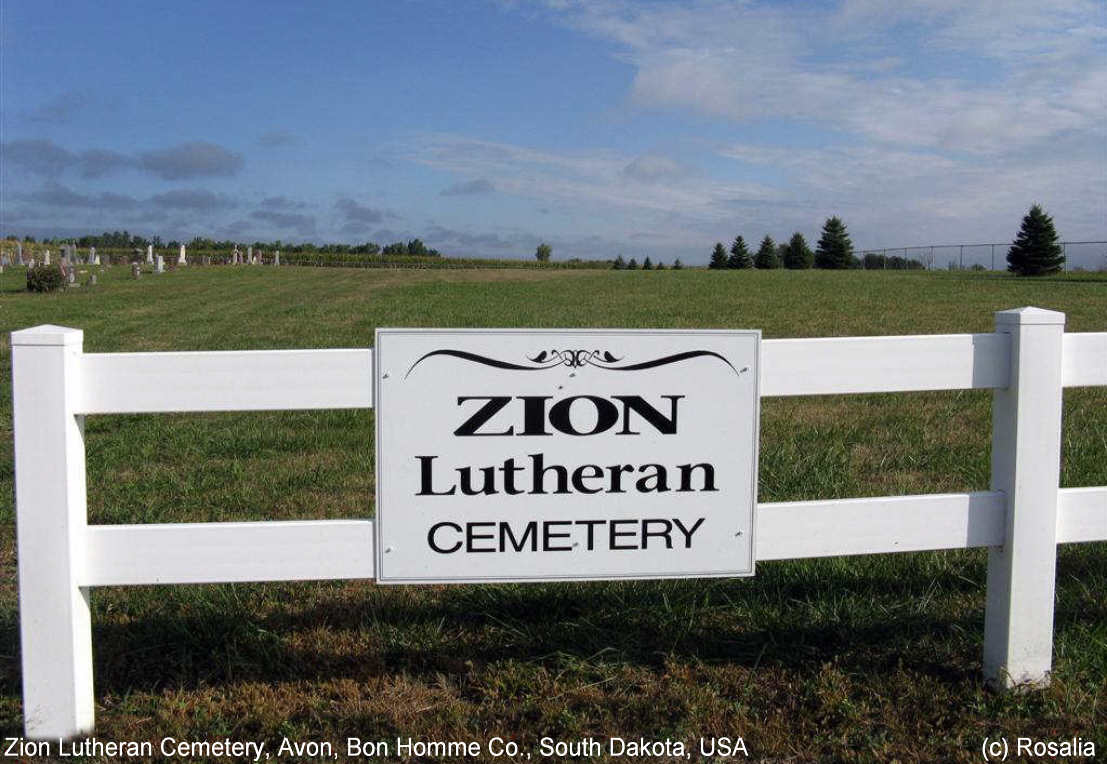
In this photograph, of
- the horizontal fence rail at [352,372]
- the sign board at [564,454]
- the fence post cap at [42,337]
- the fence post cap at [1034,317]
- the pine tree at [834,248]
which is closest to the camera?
the fence post cap at [42,337]

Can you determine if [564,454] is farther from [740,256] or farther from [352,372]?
[740,256]

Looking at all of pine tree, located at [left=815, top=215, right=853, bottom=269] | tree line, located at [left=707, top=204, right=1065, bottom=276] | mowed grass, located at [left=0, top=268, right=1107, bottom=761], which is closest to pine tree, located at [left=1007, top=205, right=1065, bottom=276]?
tree line, located at [left=707, top=204, right=1065, bottom=276]

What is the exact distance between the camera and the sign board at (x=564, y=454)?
3.29m

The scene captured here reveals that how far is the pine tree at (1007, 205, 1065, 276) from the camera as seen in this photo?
50250 millimetres

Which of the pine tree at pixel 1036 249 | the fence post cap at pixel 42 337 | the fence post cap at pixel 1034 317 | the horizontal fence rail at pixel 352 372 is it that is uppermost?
the pine tree at pixel 1036 249

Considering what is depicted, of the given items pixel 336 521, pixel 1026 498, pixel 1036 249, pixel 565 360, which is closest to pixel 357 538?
pixel 336 521

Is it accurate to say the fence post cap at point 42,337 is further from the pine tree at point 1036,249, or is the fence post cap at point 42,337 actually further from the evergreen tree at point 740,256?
the evergreen tree at point 740,256

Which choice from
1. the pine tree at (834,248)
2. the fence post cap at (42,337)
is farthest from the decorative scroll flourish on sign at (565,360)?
the pine tree at (834,248)

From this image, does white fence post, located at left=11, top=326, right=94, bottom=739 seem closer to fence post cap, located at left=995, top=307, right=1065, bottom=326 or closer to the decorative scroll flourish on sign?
the decorative scroll flourish on sign

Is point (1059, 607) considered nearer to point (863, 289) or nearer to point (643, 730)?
point (643, 730)

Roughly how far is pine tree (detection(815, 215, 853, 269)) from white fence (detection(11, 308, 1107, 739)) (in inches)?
2690

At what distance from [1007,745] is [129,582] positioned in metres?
2.91

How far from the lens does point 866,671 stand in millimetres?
3734

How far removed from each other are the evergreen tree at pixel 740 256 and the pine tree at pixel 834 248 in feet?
26.5
